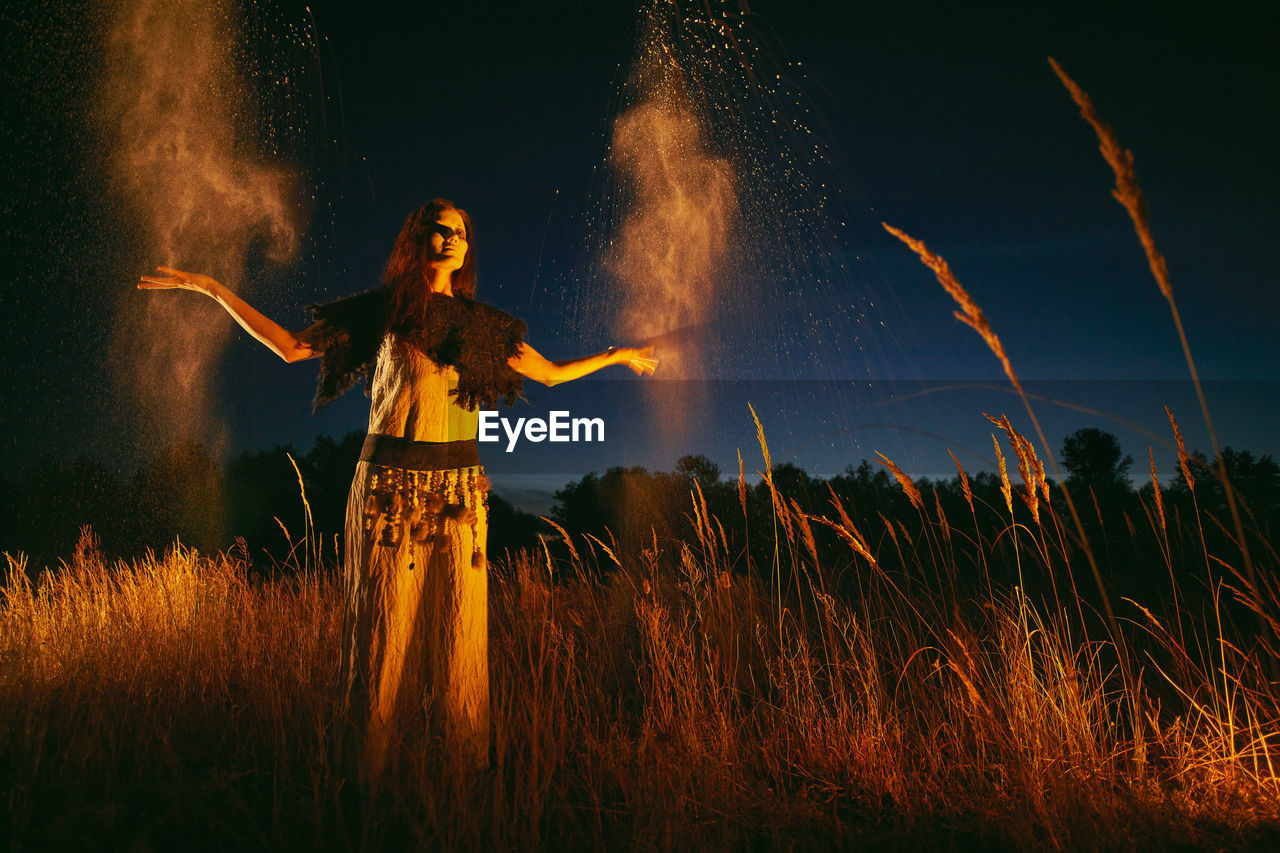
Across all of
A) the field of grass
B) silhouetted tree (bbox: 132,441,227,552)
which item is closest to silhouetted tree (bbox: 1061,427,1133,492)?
the field of grass

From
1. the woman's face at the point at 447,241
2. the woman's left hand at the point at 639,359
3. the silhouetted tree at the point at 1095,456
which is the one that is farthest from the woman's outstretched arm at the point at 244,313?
the silhouetted tree at the point at 1095,456

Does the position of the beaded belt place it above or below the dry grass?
above

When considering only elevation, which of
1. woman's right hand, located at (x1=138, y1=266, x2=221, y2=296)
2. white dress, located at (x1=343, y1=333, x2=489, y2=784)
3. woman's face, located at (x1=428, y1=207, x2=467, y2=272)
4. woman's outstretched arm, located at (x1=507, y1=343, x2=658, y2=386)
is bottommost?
white dress, located at (x1=343, y1=333, x2=489, y2=784)

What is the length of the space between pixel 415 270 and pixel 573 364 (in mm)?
688

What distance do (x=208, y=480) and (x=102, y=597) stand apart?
50.3ft

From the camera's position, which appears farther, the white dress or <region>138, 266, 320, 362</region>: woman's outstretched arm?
<region>138, 266, 320, 362</region>: woman's outstretched arm

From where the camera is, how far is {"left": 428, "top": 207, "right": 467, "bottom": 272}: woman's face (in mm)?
2389

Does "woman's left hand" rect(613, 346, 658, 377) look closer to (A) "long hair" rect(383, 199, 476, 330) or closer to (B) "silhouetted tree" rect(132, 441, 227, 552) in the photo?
(A) "long hair" rect(383, 199, 476, 330)

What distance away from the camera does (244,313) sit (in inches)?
87.7

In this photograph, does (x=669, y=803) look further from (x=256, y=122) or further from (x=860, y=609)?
(x=256, y=122)

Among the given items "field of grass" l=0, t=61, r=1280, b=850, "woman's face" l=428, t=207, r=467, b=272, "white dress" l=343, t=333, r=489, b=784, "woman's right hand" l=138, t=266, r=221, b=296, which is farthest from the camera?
"woman's face" l=428, t=207, r=467, b=272

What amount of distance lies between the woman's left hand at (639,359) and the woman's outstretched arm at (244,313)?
114 centimetres

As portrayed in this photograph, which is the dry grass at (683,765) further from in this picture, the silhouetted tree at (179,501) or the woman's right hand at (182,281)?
the silhouetted tree at (179,501)

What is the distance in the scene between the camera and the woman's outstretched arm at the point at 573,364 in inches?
96.4
